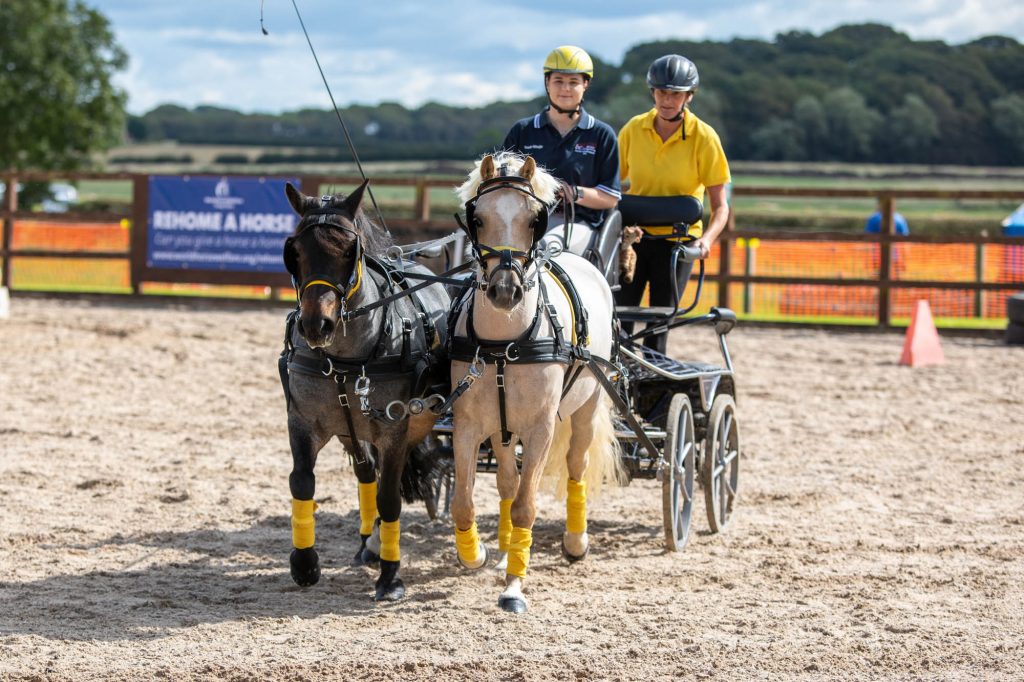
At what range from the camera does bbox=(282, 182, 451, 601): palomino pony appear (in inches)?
181

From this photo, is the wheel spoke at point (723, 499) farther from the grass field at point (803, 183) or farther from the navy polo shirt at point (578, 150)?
the grass field at point (803, 183)

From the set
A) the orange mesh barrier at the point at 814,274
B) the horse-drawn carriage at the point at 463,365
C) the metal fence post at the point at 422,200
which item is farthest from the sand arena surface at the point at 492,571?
the metal fence post at the point at 422,200

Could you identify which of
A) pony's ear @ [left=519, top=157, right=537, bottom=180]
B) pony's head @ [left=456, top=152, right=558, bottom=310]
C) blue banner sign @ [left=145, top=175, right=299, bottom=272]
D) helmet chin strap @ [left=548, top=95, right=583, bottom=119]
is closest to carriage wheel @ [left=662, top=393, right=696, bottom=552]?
helmet chin strap @ [left=548, top=95, right=583, bottom=119]

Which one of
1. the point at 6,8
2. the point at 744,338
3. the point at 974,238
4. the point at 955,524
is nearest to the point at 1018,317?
the point at 974,238

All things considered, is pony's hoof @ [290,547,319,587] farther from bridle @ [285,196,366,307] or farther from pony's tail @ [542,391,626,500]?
pony's tail @ [542,391,626,500]

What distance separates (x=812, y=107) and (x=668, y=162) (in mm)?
52720


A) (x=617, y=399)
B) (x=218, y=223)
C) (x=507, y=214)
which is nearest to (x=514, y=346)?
(x=507, y=214)

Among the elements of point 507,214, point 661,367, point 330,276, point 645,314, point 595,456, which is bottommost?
point 595,456

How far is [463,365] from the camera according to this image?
491 cm

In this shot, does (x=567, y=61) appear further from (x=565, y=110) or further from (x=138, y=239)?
(x=138, y=239)

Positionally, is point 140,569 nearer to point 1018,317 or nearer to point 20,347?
point 20,347

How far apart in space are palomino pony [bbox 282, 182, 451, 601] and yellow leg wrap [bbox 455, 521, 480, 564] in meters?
0.27

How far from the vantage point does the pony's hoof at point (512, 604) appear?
16.2 ft

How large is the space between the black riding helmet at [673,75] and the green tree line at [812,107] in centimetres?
3811
